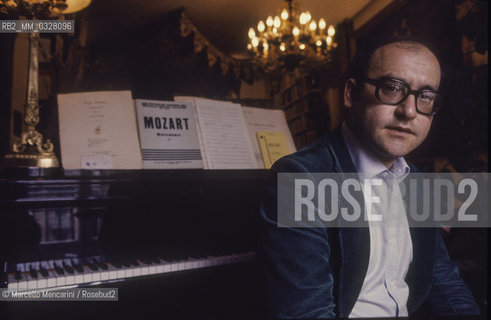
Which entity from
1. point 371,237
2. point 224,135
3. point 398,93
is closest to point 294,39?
point 224,135

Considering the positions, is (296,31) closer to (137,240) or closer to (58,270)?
(137,240)

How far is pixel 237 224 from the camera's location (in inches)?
74.6

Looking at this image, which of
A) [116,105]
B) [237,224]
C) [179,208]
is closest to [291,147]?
[237,224]

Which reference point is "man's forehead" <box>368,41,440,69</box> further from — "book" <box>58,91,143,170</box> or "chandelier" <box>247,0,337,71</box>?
"chandelier" <box>247,0,337,71</box>

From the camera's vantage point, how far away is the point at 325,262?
1059 mm

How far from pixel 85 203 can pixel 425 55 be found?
149 cm

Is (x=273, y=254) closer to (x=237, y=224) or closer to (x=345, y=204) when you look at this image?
(x=345, y=204)

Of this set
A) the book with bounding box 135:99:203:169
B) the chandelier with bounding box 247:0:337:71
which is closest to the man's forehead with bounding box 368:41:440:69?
the book with bounding box 135:99:203:169

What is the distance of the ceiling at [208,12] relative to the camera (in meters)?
5.48

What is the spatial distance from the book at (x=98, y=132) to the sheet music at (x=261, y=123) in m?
0.70

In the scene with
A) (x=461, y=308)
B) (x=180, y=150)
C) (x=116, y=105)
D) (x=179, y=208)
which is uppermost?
(x=116, y=105)

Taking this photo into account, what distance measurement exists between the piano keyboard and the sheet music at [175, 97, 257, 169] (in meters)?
0.53

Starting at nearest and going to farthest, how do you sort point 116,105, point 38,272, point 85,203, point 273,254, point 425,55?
point 273,254 → point 425,55 → point 38,272 → point 85,203 → point 116,105

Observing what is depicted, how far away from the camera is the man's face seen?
1.19m
